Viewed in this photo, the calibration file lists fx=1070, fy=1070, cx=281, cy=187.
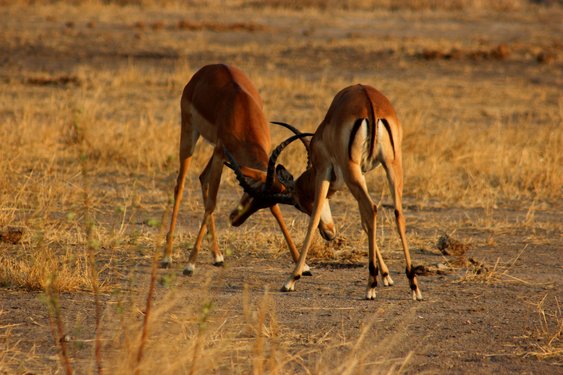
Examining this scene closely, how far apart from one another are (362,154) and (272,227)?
2.73 meters

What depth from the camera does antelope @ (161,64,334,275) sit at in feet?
27.2

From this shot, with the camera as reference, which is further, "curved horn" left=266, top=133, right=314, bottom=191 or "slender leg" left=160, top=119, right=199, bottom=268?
"slender leg" left=160, top=119, right=199, bottom=268

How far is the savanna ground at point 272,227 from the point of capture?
604 cm

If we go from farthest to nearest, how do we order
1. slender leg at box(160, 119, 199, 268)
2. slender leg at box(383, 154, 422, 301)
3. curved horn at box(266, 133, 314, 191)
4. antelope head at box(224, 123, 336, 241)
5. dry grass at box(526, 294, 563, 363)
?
slender leg at box(160, 119, 199, 268) → antelope head at box(224, 123, 336, 241) → curved horn at box(266, 133, 314, 191) → slender leg at box(383, 154, 422, 301) → dry grass at box(526, 294, 563, 363)

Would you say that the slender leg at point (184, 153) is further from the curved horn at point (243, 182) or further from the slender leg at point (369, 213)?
the slender leg at point (369, 213)

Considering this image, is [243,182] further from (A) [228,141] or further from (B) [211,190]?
(A) [228,141]

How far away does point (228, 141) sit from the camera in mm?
8711

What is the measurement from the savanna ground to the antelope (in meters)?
0.34

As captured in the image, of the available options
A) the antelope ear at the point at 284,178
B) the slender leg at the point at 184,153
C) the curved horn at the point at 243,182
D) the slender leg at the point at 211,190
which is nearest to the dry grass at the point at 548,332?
the antelope ear at the point at 284,178

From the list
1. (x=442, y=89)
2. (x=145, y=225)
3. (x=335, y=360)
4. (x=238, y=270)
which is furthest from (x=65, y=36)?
(x=335, y=360)

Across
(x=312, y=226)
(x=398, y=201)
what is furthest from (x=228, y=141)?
(x=398, y=201)

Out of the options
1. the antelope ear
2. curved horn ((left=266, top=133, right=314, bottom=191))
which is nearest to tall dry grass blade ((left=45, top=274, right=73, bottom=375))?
curved horn ((left=266, top=133, right=314, bottom=191))

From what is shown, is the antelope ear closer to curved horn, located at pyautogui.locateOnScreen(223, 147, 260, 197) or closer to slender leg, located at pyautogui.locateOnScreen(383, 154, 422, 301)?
curved horn, located at pyautogui.locateOnScreen(223, 147, 260, 197)

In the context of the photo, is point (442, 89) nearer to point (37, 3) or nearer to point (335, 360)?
point (335, 360)
